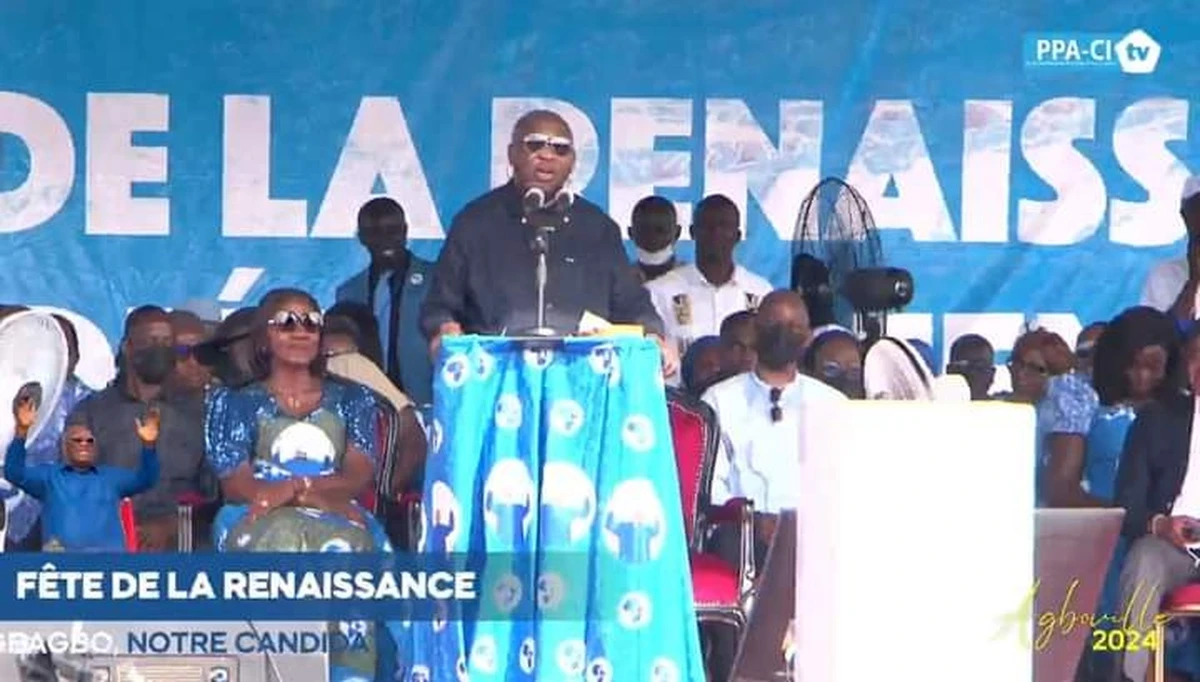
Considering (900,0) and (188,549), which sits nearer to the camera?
(188,549)

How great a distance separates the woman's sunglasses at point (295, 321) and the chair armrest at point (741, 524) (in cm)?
123

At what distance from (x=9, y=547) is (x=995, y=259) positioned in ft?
10.4

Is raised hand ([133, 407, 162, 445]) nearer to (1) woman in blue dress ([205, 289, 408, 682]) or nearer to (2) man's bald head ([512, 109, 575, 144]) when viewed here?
(1) woman in blue dress ([205, 289, 408, 682])

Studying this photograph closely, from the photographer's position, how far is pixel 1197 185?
23.4 ft

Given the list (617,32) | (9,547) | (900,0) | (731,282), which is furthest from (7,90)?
(900,0)

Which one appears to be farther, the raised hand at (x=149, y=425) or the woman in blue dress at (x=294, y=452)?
the raised hand at (x=149, y=425)

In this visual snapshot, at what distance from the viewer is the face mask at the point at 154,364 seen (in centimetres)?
702

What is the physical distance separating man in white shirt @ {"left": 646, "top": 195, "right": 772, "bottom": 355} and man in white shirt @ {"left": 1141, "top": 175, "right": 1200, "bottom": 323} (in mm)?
1230

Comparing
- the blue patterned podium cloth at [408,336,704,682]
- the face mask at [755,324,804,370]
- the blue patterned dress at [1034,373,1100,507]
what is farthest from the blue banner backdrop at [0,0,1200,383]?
the blue patterned podium cloth at [408,336,704,682]

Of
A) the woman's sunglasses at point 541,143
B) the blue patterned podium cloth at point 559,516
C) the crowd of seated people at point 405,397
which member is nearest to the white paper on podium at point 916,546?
the blue patterned podium cloth at point 559,516

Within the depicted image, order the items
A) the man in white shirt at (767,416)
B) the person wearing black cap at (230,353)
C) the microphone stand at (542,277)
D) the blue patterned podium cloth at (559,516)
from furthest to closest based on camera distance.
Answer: the person wearing black cap at (230,353) < the man in white shirt at (767,416) < the microphone stand at (542,277) < the blue patterned podium cloth at (559,516)

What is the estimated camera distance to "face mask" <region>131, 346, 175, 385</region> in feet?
23.0

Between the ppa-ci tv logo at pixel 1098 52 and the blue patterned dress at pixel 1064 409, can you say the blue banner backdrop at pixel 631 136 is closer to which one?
the ppa-ci tv logo at pixel 1098 52

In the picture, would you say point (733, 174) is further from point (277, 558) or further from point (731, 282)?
point (277, 558)
